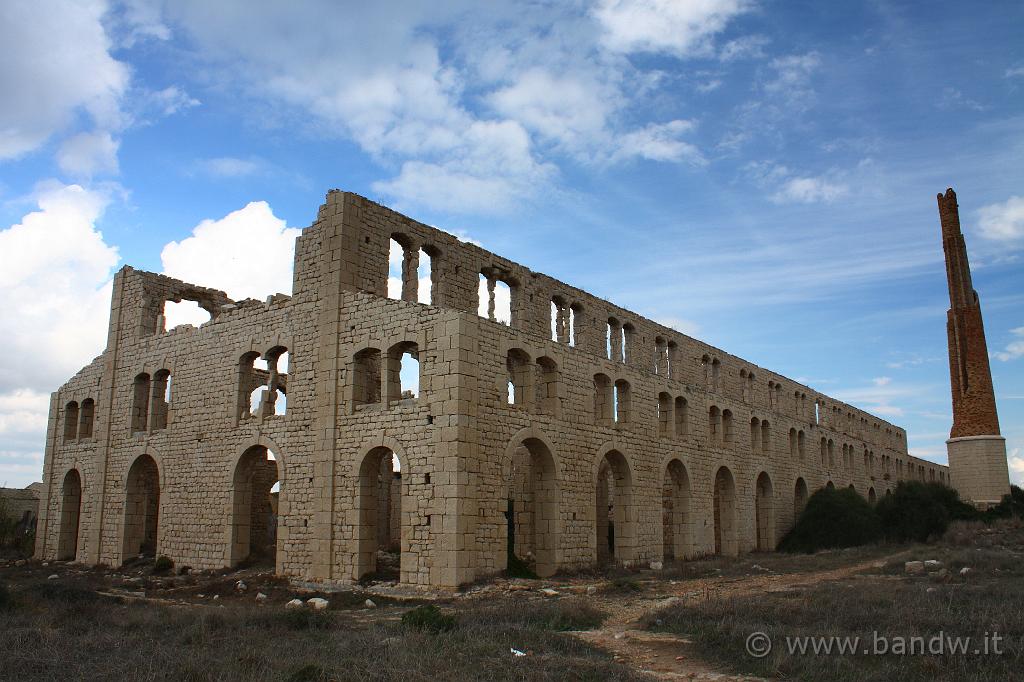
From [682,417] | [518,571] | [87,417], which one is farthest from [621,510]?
[87,417]

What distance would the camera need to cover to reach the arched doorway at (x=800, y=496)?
36781 mm

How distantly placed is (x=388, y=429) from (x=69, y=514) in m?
15.5

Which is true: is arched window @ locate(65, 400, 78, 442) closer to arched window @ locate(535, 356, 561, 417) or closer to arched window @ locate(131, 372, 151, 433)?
arched window @ locate(131, 372, 151, 433)

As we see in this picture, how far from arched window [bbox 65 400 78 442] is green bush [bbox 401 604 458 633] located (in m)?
21.2

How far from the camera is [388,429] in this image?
1800 cm

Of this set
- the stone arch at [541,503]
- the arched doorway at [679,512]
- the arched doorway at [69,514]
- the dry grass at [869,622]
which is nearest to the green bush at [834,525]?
the arched doorway at [679,512]

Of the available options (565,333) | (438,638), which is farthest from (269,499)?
(438,638)

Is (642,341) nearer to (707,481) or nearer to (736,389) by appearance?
(707,481)

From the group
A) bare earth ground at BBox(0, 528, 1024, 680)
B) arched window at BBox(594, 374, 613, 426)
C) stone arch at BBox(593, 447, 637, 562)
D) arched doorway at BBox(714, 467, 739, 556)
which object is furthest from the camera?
arched doorway at BBox(714, 467, 739, 556)

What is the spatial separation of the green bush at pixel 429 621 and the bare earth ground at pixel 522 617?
0.74ft

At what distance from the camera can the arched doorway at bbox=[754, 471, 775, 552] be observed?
3341 centimetres

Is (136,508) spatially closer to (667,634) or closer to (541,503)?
(541,503)

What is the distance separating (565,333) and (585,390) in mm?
3668

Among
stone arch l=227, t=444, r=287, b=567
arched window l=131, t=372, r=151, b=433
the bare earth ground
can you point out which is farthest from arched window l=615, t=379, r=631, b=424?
arched window l=131, t=372, r=151, b=433
